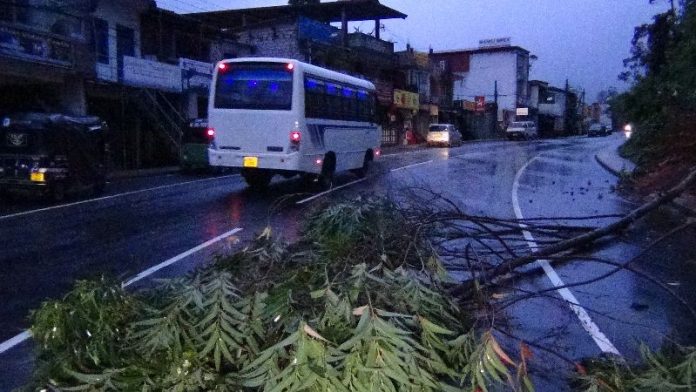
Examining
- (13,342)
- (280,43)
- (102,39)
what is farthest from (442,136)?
(13,342)

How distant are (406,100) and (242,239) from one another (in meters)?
45.7

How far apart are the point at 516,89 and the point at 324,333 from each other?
8415 cm

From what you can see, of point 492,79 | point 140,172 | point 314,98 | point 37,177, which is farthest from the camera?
point 492,79

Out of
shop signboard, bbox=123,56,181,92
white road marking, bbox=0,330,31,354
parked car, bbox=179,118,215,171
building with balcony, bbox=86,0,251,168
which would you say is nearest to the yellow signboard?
building with balcony, bbox=86,0,251,168

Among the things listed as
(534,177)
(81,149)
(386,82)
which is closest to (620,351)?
(81,149)

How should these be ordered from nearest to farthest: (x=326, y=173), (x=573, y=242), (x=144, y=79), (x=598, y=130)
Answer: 1. (x=573, y=242)
2. (x=326, y=173)
3. (x=144, y=79)
4. (x=598, y=130)

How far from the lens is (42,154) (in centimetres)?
1498

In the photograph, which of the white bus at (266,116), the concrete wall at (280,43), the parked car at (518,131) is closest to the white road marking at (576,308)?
the white bus at (266,116)

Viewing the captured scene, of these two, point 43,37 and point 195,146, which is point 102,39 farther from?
point 195,146

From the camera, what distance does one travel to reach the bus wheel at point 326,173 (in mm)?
17906

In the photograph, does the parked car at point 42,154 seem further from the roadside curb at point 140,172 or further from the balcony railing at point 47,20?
the balcony railing at point 47,20

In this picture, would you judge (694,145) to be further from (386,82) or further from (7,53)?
(386,82)

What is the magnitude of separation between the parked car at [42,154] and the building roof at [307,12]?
3013 cm

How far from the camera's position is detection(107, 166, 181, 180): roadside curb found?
22.4 m
